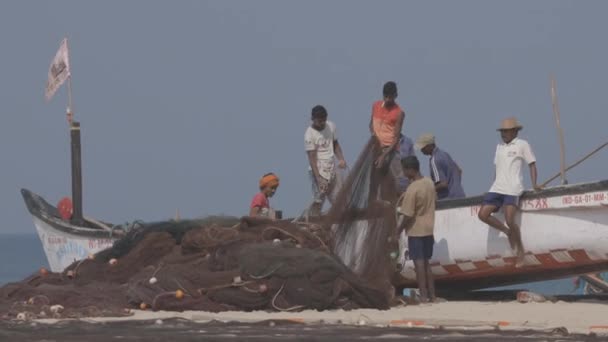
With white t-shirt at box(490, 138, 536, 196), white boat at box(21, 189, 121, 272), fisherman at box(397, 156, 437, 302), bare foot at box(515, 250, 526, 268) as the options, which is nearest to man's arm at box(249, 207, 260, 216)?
fisherman at box(397, 156, 437, 302)

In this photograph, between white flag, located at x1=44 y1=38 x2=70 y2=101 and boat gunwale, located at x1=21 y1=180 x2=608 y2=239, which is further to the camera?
white flag, located at x1=44 y1=38 x2=70 y2=101

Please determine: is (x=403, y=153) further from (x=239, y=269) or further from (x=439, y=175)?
(x=239, y=269)

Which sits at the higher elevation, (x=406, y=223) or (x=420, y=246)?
(x=406, y=223)

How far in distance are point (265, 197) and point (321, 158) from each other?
2.72ft

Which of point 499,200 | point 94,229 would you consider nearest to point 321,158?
point 499,200

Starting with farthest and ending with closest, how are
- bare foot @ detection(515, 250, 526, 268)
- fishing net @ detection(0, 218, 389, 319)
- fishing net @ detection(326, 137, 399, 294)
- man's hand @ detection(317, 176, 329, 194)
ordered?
man's hand @ detection(317, 176, 329, 194), fishing net @ detection(326, 137, 399, 294), bare foot @ detection(515, 250, 526, 268), fishing net @ detection(0, 218, 389, 319)

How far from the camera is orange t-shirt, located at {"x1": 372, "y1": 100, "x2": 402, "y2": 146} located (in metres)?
18.4

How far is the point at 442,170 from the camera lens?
18781 millimetres

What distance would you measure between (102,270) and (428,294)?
373cm

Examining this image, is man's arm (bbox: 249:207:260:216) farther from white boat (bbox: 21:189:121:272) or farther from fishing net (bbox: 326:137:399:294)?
white boat (bbox: 21:189:121:272)

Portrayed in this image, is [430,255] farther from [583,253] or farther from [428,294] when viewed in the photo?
[583,253]

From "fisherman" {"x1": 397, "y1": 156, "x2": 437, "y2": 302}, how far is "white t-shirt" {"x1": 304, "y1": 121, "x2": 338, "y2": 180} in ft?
4.97

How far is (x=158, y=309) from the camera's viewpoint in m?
16.5

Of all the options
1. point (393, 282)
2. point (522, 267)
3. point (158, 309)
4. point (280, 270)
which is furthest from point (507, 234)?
point (158, 309)
